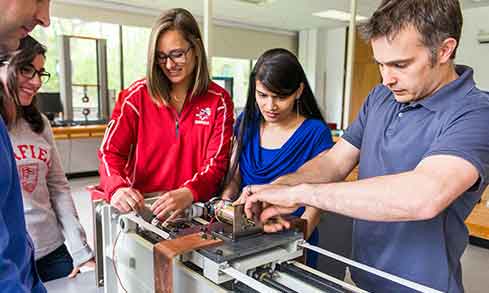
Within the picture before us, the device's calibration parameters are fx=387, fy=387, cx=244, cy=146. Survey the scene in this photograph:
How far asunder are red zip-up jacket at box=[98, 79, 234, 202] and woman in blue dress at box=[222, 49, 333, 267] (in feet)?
0.27

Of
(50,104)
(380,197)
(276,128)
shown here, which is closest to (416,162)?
(380,197)

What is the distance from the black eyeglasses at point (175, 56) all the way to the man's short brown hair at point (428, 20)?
649 millimetres

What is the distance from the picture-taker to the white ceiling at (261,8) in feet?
18.7

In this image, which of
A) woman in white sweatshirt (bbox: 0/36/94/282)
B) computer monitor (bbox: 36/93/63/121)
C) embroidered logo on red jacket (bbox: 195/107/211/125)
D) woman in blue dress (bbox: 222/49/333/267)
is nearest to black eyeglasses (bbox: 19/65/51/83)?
woman in white sweatshirt (bbox: 0/36/94/282)

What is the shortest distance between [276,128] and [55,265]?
3.12 ft

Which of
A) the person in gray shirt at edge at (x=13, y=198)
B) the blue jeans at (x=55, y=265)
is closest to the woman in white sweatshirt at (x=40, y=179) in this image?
the blue jeans at (x=55, y=265)

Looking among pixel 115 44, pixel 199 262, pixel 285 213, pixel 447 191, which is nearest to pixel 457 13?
pixel 447 191

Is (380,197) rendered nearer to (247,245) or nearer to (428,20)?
(247,245)

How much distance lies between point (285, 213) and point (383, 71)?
0.40 m

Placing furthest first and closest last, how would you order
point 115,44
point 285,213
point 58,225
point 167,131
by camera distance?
point 115,44 < point 58,225 < point 167,131 < point 285,213

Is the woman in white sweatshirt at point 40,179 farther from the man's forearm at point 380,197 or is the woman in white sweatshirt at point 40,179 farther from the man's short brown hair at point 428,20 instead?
the man's short brown hair at point 428,20

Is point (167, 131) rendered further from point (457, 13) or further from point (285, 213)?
point (457, 13)

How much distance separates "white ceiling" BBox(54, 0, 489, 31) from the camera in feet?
18.7

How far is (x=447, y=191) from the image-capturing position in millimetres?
700
